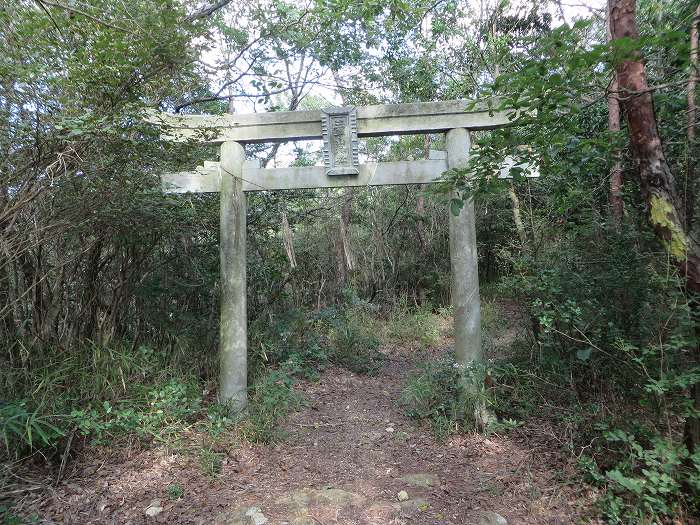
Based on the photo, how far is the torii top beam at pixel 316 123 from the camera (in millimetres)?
4484

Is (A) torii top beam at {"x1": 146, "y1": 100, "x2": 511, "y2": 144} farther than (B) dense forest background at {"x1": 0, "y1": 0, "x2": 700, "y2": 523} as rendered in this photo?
Yes

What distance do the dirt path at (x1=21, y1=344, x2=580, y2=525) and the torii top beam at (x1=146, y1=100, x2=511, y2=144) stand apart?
3.09m

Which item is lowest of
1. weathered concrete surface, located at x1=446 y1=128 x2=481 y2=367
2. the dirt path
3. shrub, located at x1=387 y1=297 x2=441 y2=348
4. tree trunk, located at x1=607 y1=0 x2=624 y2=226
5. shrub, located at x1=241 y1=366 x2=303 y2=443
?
the dirt path

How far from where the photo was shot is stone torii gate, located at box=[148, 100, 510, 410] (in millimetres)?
4523

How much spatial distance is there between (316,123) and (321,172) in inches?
21.8

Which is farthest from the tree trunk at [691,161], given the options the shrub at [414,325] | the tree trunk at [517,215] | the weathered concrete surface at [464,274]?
the shrub at [414,325]

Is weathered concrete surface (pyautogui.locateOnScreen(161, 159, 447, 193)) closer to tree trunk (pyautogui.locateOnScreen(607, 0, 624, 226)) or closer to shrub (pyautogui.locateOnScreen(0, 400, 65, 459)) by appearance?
tree trunk (pyautogui.locateOnScreen(607, 0, 624, 226))

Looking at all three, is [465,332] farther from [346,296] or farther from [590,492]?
[346,296]

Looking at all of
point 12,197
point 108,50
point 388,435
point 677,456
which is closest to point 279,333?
point 388,435

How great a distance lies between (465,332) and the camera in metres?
4.52

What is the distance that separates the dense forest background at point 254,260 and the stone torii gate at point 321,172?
1.04 feet

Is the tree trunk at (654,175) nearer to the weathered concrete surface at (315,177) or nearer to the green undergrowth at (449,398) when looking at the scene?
the green undergrowth at (449,398)

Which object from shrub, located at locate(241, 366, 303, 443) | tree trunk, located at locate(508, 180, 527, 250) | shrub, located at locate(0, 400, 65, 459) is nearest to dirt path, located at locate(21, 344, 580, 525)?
shrub, located at locate(241, 366, 303, 443)

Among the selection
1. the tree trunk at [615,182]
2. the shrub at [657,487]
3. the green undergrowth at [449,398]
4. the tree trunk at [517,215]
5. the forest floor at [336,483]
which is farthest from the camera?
the tree trunk at [517,215]
